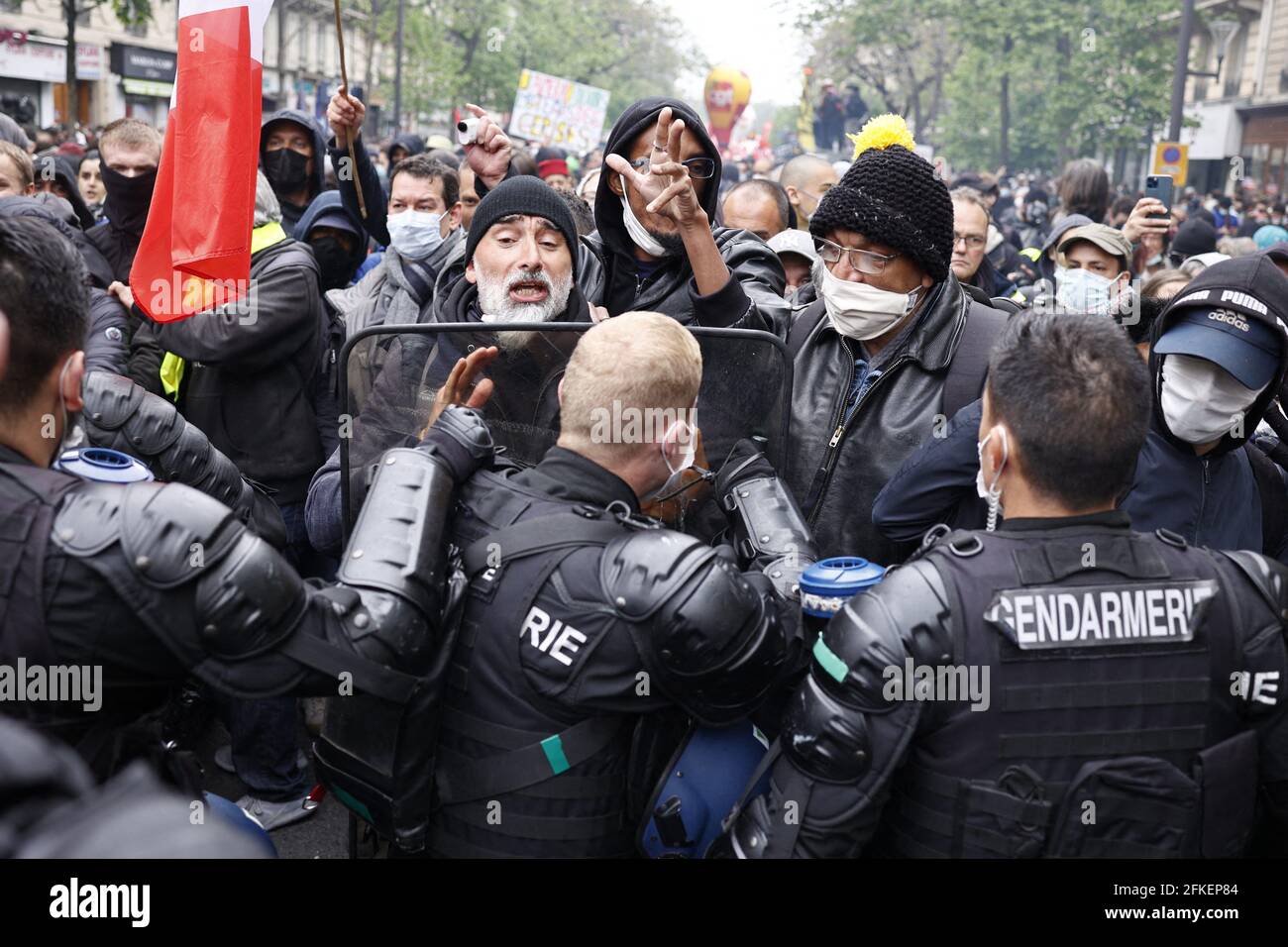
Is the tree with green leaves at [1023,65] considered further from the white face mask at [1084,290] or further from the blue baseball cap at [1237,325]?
the blue baseball cap at [1237,325]

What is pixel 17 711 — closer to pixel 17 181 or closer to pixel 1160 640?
pixel 1160 640

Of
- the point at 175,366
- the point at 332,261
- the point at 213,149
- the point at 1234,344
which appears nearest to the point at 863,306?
the point at 1234,344

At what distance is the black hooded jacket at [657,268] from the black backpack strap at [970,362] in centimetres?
57

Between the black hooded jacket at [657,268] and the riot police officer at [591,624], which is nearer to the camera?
the riot police officer at [591,624]

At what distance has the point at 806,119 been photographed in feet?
109

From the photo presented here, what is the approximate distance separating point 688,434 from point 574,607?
0.48 meters

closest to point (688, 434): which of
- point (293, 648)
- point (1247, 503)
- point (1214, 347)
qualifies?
point (293, 648)

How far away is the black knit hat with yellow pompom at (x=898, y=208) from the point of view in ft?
9.76

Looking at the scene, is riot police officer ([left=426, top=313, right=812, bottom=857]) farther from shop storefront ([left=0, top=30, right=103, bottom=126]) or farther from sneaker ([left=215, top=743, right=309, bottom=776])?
shop storefront ([left=0, top=30, right=103, bottom=126])

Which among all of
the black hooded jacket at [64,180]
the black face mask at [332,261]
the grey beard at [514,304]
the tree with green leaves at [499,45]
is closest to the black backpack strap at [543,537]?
the grey beard at [514,304]

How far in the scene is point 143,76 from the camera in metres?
32.1

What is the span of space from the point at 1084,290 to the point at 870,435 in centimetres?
308

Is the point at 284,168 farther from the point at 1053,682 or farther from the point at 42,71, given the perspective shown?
the point at 42,71

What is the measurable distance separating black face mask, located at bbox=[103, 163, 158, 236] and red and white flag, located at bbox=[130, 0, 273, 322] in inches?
37.1
